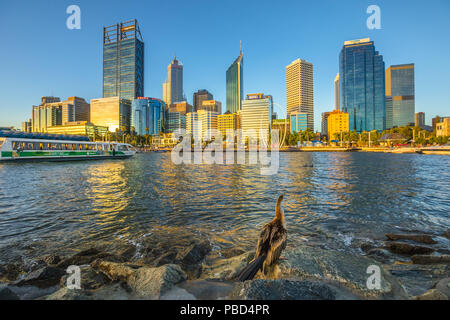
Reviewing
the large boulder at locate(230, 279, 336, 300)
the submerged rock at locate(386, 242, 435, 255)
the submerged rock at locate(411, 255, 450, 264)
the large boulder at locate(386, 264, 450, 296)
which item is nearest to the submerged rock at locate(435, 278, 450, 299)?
the large boulder at locate(386, 264, 450, 296)

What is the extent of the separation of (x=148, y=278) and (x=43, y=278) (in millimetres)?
3038

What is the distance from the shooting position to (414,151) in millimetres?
106625

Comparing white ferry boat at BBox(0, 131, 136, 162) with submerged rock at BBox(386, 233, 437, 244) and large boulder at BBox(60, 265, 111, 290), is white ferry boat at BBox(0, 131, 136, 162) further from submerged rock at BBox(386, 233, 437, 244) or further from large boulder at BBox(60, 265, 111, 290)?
submerged rock at BBox(386, 233, 437, 244)

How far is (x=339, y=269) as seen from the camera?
5.02m

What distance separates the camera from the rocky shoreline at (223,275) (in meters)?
4.09

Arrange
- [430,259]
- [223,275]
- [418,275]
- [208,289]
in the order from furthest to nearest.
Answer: [430,259] < [418,275] < [223,275] < [208,289]

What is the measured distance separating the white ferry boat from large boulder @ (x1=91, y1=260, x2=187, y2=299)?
63.0 metres

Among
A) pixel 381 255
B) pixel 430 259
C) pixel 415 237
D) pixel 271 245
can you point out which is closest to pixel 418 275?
pixel 430 259

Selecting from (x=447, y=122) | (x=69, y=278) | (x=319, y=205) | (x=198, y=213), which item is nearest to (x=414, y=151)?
(x=447, y=122)

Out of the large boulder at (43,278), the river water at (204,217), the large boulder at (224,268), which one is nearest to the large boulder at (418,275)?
the river water at (204,217)

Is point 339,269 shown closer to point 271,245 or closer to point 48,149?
point 271,245

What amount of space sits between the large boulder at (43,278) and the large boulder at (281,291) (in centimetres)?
463

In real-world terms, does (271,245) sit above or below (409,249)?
above

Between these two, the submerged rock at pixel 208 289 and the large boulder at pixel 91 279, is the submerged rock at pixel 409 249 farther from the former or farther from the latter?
the large boulder at pixel 91 279
